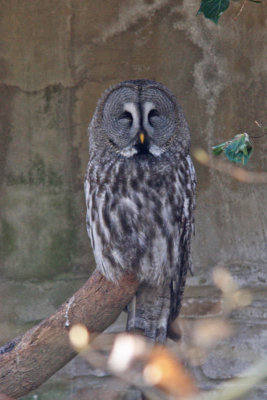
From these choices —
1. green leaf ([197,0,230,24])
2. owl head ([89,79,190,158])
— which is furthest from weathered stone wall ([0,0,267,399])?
green leaf ([197,0,230,24])

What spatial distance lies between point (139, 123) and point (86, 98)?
0.72 m

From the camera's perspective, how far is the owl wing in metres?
1.90

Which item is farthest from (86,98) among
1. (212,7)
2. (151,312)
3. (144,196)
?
(212,7)

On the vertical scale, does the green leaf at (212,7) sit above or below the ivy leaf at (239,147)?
above

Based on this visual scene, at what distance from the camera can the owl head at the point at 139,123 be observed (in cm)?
192

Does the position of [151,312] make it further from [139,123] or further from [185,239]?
[139,123]

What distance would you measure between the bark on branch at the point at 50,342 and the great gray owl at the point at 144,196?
84 millimetres

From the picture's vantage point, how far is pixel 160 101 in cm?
202

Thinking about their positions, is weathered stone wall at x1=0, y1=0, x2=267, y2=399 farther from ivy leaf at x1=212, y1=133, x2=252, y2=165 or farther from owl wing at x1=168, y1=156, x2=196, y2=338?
ivy leaf at x1=212, y1=133, x2=252, y2=165

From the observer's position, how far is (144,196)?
182 cm

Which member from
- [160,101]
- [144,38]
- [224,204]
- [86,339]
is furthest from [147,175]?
[144,38]

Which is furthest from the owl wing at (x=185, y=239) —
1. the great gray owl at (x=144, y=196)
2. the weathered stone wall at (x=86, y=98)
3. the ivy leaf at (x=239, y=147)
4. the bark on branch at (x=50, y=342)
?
the ivy leaf at (x=239, y=147)

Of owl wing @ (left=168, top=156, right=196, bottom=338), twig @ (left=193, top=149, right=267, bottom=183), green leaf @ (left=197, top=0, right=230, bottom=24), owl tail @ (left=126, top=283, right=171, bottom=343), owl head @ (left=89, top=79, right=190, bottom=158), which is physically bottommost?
owl tail @ (left=126, top=283, right=171, bottom=343)

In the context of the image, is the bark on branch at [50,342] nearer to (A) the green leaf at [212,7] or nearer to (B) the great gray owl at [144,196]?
(B) the great gray owl at [144,196]
